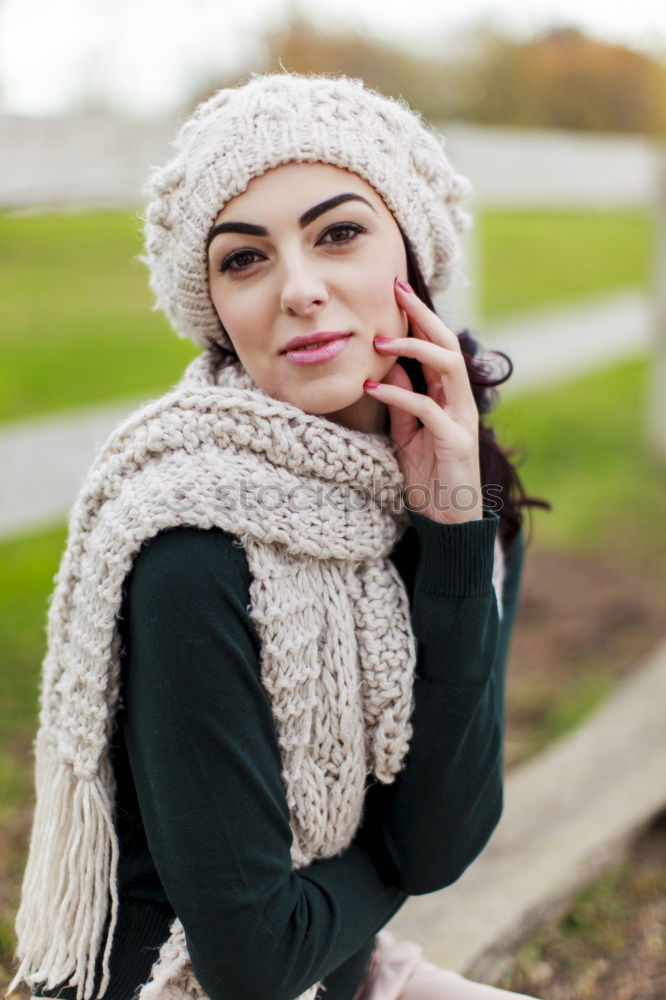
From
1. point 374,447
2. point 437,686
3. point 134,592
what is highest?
point 374,447

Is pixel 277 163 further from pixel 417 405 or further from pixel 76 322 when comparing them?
pixel 76 322

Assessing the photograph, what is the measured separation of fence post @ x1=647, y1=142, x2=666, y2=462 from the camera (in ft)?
20.7

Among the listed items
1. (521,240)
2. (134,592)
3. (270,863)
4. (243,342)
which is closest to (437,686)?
(270,863)

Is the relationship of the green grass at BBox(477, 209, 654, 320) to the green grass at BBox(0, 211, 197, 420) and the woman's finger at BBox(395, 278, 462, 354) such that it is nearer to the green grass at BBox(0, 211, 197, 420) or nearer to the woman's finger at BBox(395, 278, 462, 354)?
the green grass at BBox(0, 211, 197, 420)

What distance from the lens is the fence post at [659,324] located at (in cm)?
630

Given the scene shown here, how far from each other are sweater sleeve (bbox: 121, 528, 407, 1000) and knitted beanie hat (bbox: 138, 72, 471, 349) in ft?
1.56

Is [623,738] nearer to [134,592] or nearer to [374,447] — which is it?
[374,447]

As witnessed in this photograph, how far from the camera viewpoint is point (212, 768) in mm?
1182

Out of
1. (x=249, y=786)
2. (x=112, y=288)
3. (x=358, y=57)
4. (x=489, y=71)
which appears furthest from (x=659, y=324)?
(x=358, y=57)

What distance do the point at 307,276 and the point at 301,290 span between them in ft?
0.10

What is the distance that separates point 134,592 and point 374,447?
423mm

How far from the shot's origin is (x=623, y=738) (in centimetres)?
297

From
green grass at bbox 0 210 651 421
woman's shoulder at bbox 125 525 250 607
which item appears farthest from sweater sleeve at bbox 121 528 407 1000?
green grass at bbox 0 210 651 421

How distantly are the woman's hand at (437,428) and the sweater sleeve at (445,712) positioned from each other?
42 millimetres
